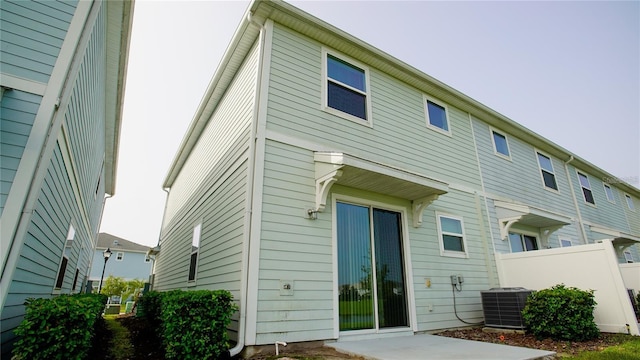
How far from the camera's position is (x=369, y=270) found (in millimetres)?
5512

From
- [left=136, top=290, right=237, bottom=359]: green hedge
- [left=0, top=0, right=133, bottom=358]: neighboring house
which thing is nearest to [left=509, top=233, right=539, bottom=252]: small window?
[left=136, top=290, right=237, bottom=359]: green hedge

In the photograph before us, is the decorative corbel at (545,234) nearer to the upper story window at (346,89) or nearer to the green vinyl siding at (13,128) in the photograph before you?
the upper story window at (346,89)

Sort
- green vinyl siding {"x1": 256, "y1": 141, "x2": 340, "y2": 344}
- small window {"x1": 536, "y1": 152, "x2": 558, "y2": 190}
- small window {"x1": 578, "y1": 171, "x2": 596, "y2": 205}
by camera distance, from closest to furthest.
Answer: green vinyl siding {"x1": 256, "y1": 141, "x2": 340, "y2": 344}, small window {"x1": 536, "y1": 152, "x2": 558, "y2": 190}, small window {"x1": 578, "y1": 171, "x2": 596, "y2": 205}

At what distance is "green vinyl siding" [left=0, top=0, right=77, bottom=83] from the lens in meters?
3.49

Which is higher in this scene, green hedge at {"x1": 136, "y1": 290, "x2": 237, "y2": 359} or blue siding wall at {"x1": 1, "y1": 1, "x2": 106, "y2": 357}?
blue siding wall at {"x1": 1, "y1": 1, "x2": 106, "y2": 357}

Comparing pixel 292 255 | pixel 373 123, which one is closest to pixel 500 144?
pixel 373 123

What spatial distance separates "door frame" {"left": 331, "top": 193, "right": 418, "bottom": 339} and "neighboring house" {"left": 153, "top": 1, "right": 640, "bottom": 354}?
24 millimetres

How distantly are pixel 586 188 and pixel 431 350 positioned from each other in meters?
13.3

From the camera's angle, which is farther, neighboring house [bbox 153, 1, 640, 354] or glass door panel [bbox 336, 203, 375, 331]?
glass door panel [bbox 336, 203, 375, 331]

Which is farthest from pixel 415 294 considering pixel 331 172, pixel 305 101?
pixel 305 101

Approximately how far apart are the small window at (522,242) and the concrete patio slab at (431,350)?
4767mm

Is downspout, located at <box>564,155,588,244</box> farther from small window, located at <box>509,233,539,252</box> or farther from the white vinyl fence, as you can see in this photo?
the white vinyl fence

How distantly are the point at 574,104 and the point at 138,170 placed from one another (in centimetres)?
1921

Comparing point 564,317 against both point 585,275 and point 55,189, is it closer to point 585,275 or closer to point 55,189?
point 585,275
